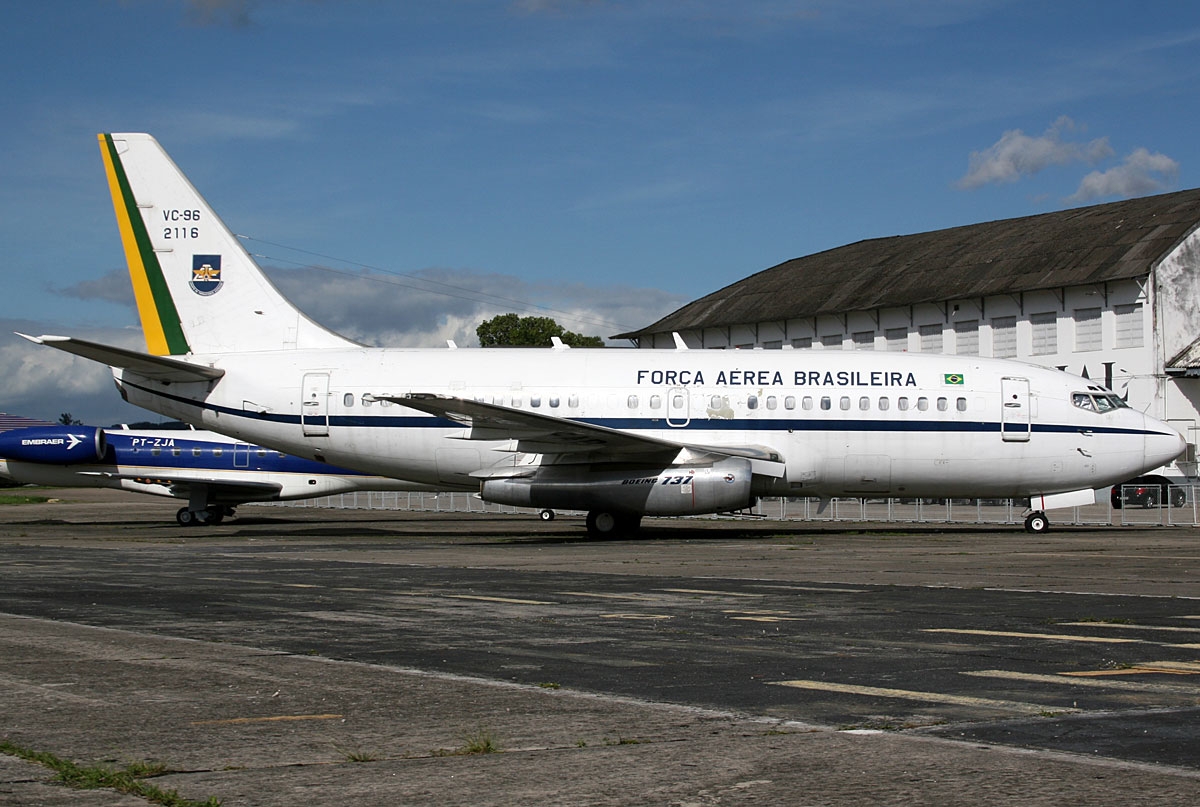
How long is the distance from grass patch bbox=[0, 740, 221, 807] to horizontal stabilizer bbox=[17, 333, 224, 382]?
→ 70.8ft

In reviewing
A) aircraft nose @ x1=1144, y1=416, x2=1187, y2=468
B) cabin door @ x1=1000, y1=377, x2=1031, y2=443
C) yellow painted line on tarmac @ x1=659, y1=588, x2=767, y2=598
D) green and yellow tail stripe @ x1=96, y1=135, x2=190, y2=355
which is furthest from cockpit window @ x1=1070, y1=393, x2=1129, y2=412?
green and yellow tail stripe @ x1=96, y1=135, x2=190, y2=355

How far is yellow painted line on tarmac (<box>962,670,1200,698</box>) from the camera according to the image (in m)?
7.31

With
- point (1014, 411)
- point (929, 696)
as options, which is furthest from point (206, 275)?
point (929, 696)

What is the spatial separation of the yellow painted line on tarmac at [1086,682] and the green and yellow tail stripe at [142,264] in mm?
25949

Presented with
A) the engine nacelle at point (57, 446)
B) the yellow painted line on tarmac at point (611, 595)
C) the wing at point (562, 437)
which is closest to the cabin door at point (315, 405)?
the wing at point (562, 437)

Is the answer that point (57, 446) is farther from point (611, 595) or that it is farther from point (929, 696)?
point (929, 696)

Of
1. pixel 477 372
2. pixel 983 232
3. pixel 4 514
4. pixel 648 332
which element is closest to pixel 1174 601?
pixel 477 372

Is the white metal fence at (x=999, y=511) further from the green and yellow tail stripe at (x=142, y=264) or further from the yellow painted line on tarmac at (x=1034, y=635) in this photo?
the yellow painted line on tarmac at (x=1034, y=635)

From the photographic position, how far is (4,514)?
51625 millimetres

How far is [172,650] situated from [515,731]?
13.8 ft

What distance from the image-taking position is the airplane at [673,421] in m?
26.9

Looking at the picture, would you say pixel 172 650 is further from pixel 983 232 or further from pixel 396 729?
pixel 983 232

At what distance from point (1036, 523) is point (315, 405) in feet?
54.3

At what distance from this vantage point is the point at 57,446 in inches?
1601
